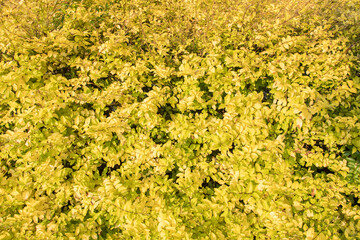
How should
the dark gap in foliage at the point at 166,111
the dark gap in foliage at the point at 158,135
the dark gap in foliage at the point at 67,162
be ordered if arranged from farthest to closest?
1. the dark gap in foliage at the point at 166,111
2. the dark gap in foliage at the point at 158,135
3. the dark gap in foliage at the point at 67,162

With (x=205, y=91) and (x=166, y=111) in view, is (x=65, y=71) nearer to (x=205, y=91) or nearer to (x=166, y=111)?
(x=166, y=111)

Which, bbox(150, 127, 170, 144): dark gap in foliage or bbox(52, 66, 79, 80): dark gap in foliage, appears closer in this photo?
bbox(150, 127, 170, 144): dark gap in foliage

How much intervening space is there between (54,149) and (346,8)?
538 cm

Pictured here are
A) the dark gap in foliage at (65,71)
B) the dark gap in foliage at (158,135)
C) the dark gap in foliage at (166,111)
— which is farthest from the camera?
the dark gap in foliage at (65,71)

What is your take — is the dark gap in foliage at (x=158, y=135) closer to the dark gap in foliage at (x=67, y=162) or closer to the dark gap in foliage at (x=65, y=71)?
the dark gap in foliage at (x=67, y=162)

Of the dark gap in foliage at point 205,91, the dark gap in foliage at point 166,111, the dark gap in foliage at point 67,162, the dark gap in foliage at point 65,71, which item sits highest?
the dark gap in foliage at point 65,71

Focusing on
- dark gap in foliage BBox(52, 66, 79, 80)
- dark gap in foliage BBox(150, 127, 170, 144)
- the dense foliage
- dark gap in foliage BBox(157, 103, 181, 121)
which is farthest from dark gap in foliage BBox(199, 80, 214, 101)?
dark gap in foliage BBox(52, 66, 79, 80)

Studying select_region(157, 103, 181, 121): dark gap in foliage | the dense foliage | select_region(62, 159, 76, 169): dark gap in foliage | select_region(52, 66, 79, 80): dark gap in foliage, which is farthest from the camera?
select_region(52, 66, 79, 80): dark gap in foliage

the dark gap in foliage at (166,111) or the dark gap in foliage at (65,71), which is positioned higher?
the dark gap in foliage at (65,71)

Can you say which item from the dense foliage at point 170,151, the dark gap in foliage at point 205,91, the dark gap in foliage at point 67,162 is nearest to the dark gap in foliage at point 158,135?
the dense foliage at point 170,151

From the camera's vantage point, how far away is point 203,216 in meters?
1.98

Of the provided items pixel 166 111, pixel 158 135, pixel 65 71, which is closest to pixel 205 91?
pixel 166 111

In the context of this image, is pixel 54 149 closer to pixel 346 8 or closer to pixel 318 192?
pixel 318 192

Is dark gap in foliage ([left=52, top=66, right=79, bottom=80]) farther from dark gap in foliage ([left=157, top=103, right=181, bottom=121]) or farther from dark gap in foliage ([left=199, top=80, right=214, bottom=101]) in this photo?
dark gap in foliage ([left=199, top=80, right=214, bottom=101])
